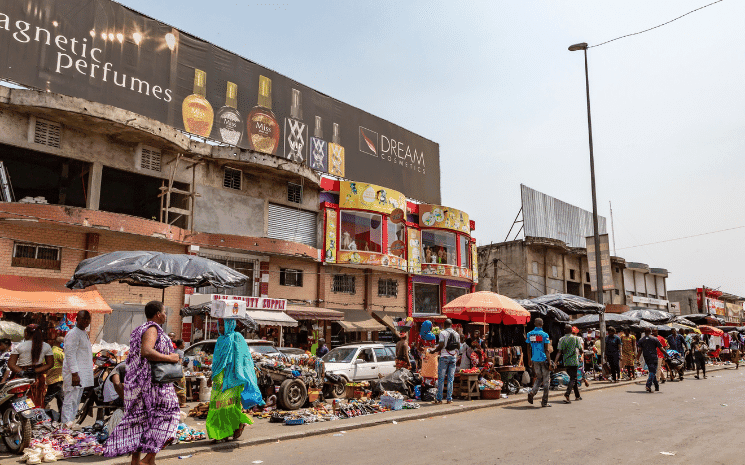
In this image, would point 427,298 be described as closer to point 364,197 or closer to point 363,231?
point 363,231

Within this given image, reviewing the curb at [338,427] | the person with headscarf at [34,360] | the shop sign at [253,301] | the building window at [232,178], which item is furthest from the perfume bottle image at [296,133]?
the person with headscarf at [34,360]

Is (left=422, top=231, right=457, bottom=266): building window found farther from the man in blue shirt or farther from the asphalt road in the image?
the asphalt road

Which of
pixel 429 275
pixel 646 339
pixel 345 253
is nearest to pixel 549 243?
pixel 429 275

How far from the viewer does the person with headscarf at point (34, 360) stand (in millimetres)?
8305

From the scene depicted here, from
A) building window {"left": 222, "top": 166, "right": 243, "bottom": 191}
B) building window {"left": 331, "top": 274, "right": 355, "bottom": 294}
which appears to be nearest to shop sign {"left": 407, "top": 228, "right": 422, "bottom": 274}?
building window {"left": 331, "top": 274, "right": 355, "bottom": 294}

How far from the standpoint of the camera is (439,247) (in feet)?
109

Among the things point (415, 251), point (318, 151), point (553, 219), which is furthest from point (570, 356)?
point (553, 219)

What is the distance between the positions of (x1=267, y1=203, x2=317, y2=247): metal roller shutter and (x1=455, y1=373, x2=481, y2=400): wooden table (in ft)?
46.2

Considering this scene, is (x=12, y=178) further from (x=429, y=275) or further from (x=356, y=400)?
(x=429, y=275)

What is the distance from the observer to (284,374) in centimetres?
1192

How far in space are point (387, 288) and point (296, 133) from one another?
1027cm

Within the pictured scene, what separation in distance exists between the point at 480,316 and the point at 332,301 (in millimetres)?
12681

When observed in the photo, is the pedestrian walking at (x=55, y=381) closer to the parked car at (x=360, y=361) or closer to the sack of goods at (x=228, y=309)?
the sack of goods at (x=228, y=309)

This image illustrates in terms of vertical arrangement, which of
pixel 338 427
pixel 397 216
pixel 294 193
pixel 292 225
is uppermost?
pixel 294 193
